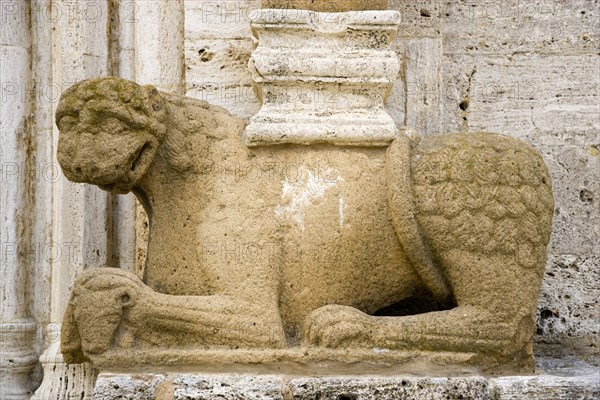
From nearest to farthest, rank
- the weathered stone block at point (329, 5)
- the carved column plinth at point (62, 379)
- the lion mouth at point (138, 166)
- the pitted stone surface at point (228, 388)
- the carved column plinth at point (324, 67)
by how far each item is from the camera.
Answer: the pitted stone surface at point (228, 388) → the lion mouth at point (138, 166) → the carved column plinth at point (324, 67) → the weathered stone block at point (329, 5) → the carved column plinth at point (62, 379)

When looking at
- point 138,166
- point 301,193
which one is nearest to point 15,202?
point 138,166

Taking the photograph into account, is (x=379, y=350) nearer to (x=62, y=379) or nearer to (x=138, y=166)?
(x=138, y=166)

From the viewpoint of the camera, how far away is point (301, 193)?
3.75 m

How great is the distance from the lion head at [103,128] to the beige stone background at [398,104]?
873mm

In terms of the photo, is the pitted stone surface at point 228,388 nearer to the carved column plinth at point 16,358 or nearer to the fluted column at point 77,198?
the fluted column at point 77,198

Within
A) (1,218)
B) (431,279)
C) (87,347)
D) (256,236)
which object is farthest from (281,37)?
(1,218)

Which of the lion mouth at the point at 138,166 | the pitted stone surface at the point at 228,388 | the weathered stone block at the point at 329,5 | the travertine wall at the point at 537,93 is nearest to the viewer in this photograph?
the pitted stone surface at the point at 228,388

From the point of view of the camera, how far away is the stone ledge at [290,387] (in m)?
3.36

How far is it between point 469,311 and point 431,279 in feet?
0.60

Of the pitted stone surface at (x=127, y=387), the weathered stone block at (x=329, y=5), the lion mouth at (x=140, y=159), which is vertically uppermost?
the weathered stone block at (x=329, y=5)

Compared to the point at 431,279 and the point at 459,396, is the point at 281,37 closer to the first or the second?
the point at 431,279

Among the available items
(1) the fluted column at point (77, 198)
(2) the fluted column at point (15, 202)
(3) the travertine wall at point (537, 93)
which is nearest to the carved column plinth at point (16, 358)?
(2) the fluted column at point (15, 202)

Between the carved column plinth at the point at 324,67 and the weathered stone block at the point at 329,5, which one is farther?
the weathered stone block at the point at 329,5

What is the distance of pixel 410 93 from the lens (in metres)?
4.62
